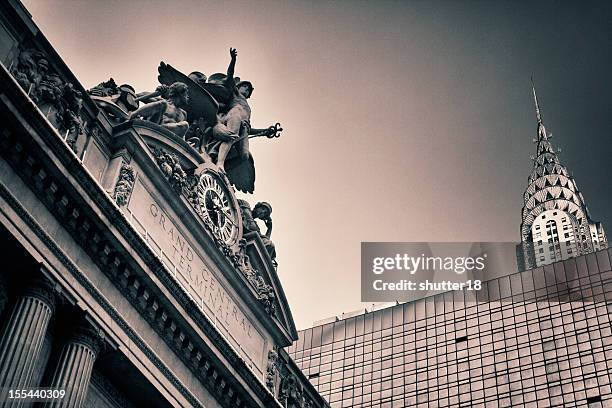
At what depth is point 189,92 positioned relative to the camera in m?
40.8

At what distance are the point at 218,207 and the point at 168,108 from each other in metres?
4.20

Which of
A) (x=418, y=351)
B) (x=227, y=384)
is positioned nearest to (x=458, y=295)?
(x=418, y=351)

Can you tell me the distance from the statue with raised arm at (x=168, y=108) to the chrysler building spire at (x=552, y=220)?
355 feet

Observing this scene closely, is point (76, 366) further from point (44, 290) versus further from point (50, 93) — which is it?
point (50, 93)

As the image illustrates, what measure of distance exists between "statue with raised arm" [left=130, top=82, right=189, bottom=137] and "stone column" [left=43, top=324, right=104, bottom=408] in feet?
31.8

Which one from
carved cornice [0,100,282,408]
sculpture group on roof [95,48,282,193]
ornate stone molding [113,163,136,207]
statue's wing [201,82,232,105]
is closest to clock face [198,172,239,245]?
sculpture group on roof [95,48,282,193]

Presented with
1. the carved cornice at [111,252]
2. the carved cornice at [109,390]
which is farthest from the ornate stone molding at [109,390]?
the carved cornice at [111,252]

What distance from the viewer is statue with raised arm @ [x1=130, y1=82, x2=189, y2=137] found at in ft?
120

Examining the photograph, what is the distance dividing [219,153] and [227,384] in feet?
33.2

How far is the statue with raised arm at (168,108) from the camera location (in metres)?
36.5

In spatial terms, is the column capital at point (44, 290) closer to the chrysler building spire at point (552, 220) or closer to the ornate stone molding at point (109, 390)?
the ornate stone molding at point (109, 390)

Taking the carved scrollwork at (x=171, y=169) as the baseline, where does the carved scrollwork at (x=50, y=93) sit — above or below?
below

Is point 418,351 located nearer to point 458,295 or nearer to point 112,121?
point 458,295

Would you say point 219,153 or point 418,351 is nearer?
point 219,153
